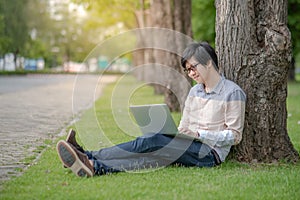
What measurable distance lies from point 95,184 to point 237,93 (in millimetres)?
1777

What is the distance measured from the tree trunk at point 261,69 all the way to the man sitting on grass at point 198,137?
36cm

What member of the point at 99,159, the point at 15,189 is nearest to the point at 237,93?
the point at 99,159

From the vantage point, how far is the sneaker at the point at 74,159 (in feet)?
17.4

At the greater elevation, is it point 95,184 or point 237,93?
point 237,93

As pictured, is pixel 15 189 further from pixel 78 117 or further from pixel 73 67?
pixel 73 67

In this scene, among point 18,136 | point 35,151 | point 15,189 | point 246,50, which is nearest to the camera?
point 15,189

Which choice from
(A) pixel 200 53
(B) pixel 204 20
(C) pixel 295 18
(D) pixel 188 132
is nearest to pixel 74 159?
(D) pixel 188 132

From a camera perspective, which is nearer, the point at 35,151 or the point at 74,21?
the point at 35,151

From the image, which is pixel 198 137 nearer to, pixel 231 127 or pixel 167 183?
pixel 231 127

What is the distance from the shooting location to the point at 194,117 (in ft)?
19.6

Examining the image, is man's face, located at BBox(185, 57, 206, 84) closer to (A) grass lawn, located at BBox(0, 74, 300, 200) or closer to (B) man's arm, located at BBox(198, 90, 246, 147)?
(B) man's arm, located at BBox(198, 90, 246, 147)

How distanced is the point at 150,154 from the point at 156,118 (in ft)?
1.28

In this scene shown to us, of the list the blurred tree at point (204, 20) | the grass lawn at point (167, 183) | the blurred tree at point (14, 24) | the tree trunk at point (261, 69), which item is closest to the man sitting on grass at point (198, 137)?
the grass lawn at point (167, 183)

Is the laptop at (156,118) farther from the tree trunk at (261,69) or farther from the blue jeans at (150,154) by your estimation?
the tree trunk at (261,69)
